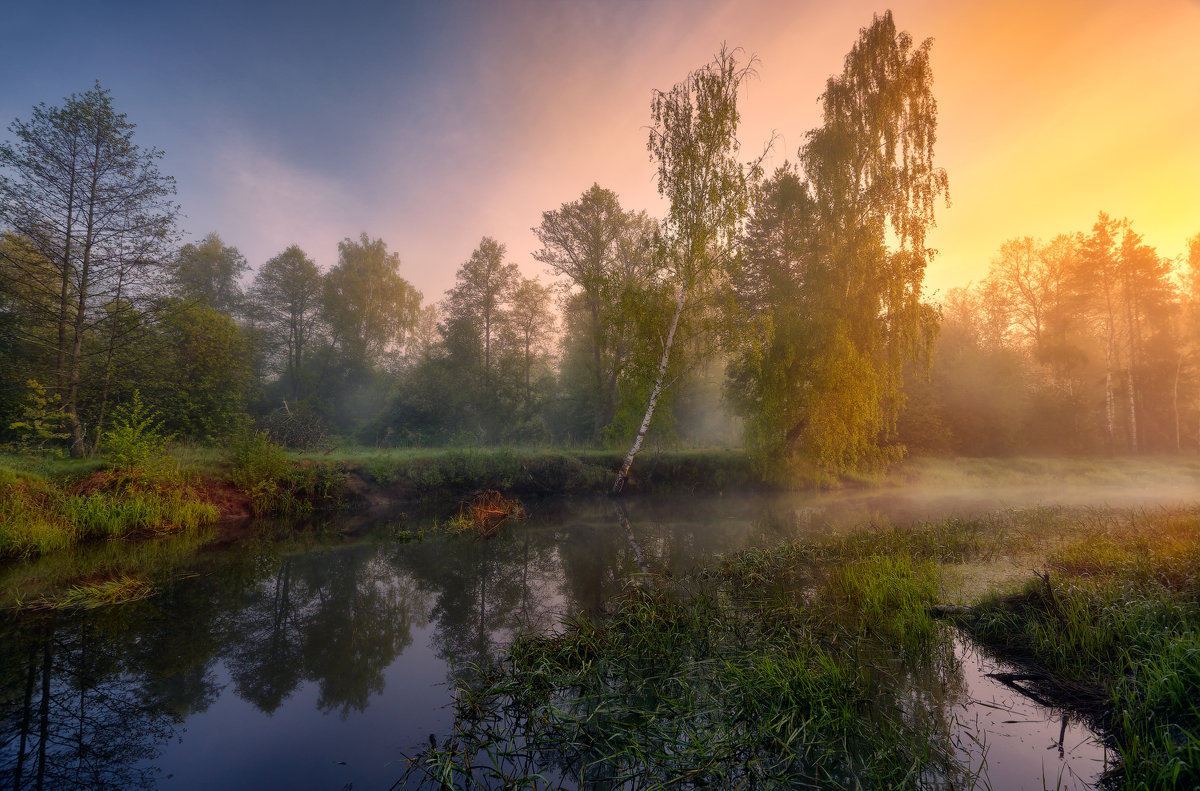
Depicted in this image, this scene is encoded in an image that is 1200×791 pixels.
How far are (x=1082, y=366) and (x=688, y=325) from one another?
2799 cm

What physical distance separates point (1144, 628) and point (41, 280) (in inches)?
929

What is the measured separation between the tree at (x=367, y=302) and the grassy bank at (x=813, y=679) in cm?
3272

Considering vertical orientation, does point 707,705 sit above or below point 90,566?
above

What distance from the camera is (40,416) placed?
12250 mm

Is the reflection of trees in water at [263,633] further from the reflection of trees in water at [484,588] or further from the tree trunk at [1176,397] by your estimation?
the tree trunk at [1176,397]

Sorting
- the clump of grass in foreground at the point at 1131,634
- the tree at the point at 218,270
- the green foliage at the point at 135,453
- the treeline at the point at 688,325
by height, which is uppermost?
the tree at the point at 218,270

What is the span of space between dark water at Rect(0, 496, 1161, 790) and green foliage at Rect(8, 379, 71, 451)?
7.68 metres

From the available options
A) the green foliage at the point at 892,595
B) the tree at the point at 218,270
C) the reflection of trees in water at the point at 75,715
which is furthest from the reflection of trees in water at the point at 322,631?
the tree at the point at 218,270

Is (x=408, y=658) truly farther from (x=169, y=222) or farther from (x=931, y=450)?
(x=931, y=450)

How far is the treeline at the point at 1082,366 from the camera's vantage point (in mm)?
25625

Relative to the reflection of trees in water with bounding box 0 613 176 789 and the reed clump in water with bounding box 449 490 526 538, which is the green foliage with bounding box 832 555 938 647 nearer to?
the reflection of trees in water with bounding box 0 613 176 789

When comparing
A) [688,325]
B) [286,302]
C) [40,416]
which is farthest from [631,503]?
[286,302]

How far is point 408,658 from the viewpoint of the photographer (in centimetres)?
525

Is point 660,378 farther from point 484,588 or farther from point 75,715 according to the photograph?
point 75,715
